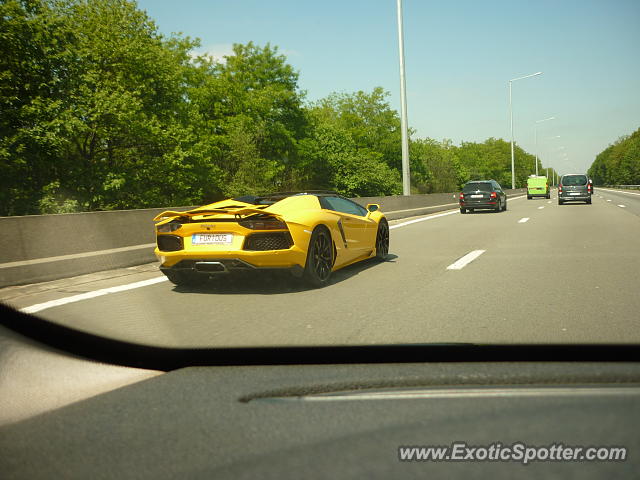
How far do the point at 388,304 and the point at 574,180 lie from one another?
32.6 m

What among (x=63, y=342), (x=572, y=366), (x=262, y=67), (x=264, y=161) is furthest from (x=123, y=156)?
(x=572, y=366)

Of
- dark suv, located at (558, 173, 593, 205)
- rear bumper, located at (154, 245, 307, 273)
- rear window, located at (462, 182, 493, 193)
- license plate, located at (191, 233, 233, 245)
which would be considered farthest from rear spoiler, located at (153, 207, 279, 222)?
dark suv, located at (558, 173, 593, 205)

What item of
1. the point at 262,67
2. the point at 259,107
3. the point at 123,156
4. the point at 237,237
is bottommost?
the point at 237,237

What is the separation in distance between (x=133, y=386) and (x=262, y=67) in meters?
50.7

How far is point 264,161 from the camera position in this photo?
45.8m

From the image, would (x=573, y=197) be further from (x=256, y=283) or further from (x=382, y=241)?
(x=256, y=283)

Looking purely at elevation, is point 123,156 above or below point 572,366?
above

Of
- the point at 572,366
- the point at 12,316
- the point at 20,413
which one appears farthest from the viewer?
the point at 12,316

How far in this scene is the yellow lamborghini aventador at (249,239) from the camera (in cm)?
684

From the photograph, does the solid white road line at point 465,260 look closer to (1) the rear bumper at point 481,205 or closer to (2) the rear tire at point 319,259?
→ (2) the rear tire at point 319,259

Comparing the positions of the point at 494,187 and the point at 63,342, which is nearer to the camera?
the point at 63,342

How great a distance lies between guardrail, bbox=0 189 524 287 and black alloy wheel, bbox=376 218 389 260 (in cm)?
386

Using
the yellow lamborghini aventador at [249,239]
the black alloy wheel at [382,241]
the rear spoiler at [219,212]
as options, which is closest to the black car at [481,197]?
the black alloy wheel at [382,241]

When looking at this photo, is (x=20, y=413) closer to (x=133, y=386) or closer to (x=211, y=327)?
(x=133, y=386)
